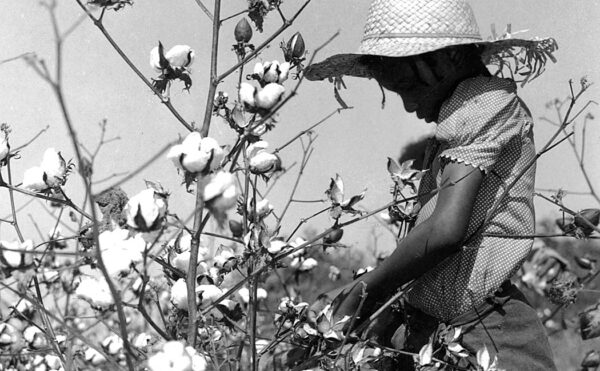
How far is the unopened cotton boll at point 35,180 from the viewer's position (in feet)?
3.65

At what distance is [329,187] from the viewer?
1.21 metres

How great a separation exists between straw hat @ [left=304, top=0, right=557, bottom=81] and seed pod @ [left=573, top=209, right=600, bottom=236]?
0.84ft

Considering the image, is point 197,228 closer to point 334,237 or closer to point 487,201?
point 334,237

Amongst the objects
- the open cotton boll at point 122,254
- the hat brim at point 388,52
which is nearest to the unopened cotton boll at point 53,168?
the open cotton boll at point 122,254

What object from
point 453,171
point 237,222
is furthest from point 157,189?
point 453,171

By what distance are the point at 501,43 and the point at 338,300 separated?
0.51m

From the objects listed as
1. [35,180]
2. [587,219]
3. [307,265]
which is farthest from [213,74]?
[307,265]

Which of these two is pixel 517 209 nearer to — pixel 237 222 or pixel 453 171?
pixel 453 171

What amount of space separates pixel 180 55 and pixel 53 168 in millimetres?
226

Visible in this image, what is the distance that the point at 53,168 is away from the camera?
43.8 inches

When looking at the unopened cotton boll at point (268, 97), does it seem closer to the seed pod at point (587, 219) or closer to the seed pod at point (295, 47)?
the seed pod at point (295, 47)

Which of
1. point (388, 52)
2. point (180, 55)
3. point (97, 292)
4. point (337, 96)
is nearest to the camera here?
point (97, 292)

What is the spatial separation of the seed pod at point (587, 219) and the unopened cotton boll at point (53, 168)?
2.65ft

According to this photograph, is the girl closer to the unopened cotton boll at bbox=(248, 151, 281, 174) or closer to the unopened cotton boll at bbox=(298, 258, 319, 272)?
the unopened cotton boll at bbox=(248, 151, 281, 174)
